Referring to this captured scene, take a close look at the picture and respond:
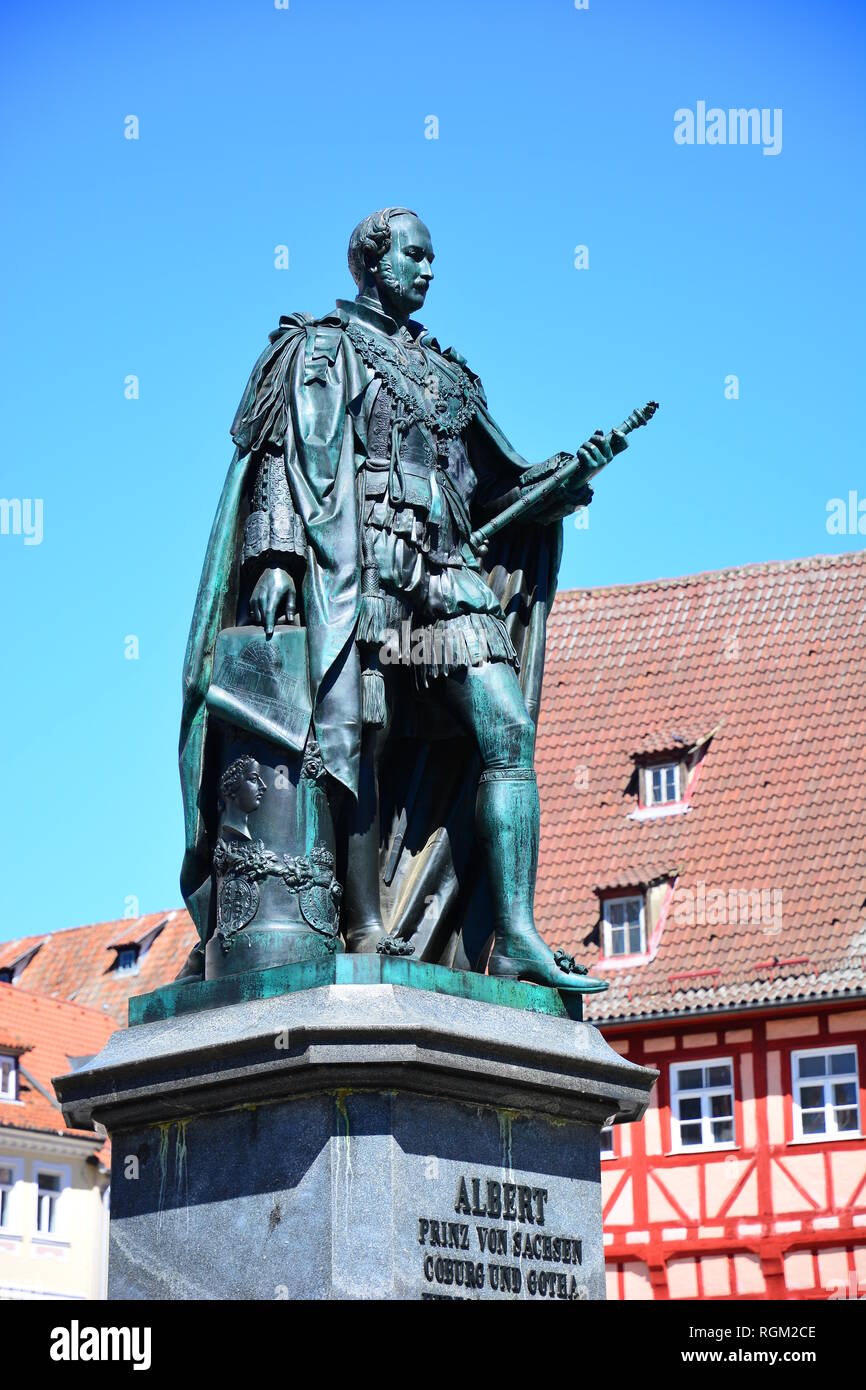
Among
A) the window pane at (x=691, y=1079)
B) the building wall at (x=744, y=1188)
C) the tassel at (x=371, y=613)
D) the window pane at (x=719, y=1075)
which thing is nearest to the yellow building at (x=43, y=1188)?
the building wall at (x=744, y=1188)

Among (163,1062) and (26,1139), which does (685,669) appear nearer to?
(26,1139)

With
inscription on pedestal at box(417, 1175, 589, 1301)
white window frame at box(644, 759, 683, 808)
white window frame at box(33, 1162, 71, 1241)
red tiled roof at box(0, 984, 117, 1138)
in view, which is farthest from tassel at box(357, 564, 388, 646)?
white window frame at box(33, 1162, 71, 1241)

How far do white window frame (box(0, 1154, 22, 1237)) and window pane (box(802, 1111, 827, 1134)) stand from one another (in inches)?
588

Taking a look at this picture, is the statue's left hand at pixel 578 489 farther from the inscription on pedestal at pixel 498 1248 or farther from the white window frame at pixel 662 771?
the white window frame at pixel 662 771

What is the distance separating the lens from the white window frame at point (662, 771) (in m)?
34.6

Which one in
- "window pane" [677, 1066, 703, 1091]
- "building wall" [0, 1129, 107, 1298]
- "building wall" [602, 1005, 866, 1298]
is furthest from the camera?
"building wall" [0, 1129, 107, 1298]

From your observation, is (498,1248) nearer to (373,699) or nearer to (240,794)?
(240,794)

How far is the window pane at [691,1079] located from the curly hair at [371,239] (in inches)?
967

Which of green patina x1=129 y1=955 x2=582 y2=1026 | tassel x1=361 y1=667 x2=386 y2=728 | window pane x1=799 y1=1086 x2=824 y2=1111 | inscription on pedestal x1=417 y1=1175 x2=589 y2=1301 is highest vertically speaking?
window pane x1=799 y1=1086 x2=824 y2=1111

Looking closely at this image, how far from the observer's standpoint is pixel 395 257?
8.91 meters

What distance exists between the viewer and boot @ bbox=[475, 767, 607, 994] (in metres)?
8.31

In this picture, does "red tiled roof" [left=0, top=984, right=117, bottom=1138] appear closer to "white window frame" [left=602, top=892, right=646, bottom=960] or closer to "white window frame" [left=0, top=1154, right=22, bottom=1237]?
"white window frame" [left=0, top=1154, right=22, bottom=1237]

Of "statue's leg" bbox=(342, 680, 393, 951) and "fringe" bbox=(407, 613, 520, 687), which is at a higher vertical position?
"fringe" bbox=(407, 613, 520, 687)
